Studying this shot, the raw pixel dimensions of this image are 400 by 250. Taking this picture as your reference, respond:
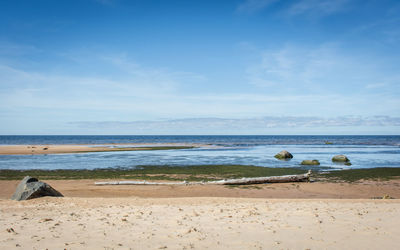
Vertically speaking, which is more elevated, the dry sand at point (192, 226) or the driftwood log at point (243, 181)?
the dry sand at point (192, 226)

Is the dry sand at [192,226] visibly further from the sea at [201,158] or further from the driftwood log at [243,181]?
the sea at [201,158]

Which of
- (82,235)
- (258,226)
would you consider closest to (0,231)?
(82,235)

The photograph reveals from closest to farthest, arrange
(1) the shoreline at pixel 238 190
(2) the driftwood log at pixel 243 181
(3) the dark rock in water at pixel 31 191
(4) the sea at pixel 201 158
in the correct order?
(3) the dark rock in water at pixel 31 191
(1) the shoreline at pixel 238 190
(2) the driftwood log at pixel 243 181
(4) the sea at pixel 201 158

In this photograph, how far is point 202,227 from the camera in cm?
823

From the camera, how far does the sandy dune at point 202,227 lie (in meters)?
6.81

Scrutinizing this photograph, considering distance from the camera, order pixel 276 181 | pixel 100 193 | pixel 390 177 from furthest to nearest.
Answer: pixel 390 177
pixel 276 181
pixel 100 193

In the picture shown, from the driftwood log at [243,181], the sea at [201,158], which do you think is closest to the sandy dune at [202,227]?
the driftwood log at [243,181]

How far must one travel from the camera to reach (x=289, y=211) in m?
10.3

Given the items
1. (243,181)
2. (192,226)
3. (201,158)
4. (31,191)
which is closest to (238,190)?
(243,181)

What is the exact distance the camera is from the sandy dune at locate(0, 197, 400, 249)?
22.3 feet

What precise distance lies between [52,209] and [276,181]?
1391 cm

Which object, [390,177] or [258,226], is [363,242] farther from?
[390,177]

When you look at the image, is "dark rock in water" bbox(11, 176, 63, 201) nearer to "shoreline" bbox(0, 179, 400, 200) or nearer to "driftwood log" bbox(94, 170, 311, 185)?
"shoreline" bbox(0, 179, 400, 200)

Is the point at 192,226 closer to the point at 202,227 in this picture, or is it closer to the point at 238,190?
the point at 202,227
